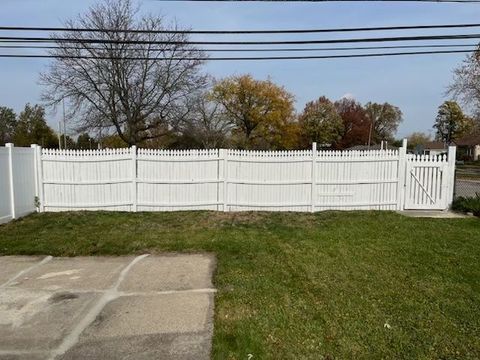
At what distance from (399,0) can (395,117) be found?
9081 centimetres

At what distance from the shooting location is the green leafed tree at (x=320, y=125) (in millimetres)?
78625

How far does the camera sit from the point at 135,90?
2850 cm

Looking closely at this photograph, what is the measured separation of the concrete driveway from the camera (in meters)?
4.12

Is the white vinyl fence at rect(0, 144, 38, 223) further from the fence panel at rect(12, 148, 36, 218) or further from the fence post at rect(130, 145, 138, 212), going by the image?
the fence post at rect(130, 145, 138, 212)

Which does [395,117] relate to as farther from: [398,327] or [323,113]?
[398,327]

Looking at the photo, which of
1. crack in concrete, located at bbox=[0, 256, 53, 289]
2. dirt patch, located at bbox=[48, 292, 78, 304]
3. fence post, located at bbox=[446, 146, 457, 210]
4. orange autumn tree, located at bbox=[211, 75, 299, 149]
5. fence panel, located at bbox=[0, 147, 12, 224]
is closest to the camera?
dirt patch, located at bbox=[48, 292, 78, 304]

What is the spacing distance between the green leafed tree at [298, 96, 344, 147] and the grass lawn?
67537mm

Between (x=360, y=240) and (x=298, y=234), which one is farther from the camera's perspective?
(x=298, y=234)

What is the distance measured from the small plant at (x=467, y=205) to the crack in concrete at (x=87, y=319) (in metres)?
9.95

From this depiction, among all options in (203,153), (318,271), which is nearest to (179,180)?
(203,153)

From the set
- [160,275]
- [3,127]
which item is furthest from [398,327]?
[3,127]

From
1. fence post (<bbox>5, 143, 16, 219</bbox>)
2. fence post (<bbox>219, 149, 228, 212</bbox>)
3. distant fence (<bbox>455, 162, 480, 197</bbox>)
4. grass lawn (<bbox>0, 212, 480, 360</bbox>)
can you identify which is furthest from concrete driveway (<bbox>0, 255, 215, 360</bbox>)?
distant fence (<bbox>455, 162, 480, 197</bbox>)

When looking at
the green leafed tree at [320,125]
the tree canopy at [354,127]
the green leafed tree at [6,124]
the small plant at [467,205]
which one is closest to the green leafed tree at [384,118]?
the tree canopy at [354,127]

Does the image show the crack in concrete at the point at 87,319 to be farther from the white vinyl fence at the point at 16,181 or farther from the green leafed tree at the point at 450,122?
the green leafed tree at the point at 450,122
